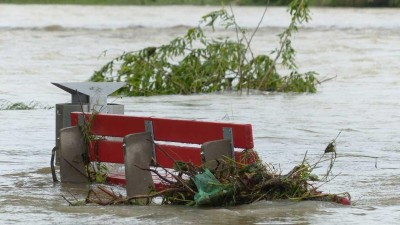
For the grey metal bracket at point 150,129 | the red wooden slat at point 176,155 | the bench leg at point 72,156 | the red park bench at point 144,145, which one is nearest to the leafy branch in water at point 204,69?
the bench leg at point 72,156

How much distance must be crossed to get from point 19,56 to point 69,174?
23295 mm

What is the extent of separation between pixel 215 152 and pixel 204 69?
12343 mm

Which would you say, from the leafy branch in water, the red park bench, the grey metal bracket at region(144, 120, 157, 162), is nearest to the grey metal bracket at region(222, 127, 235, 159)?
the red park bench

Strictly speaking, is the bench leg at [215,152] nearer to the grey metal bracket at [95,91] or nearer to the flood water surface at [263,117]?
the flood water surface at [263,117]

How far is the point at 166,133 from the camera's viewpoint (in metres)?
9.37

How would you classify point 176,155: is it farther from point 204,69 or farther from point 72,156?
point 204,69

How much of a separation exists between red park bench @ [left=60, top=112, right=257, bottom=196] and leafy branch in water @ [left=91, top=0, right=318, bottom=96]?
9772 millimetres

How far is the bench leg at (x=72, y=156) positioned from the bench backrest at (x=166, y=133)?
116 mm

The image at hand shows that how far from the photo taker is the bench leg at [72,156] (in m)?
10.3

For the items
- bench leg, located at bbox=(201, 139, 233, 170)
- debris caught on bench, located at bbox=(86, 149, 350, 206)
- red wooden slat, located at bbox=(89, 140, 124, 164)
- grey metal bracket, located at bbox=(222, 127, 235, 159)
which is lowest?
debris caught on bench, located at bbox=(86, 149, 350, 206)

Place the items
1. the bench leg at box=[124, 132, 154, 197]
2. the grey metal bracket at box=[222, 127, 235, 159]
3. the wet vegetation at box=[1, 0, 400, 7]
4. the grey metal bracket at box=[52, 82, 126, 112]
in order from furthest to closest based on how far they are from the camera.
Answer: the wet vegetation at box=[1, 0, 400, 7]
the grey metal bracket at box=[52, 82, 126, 112]
the bench leg at box=[124, 132, 154, 197]
the grey metal bracket at box=[222, 127, 235, 159]

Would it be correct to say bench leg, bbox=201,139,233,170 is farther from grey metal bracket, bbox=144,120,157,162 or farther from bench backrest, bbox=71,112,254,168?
grey metal bracket, bbox=144,120,157,162

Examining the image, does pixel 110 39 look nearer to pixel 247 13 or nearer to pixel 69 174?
pixel 247 13

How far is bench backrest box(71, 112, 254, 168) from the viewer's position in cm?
885
